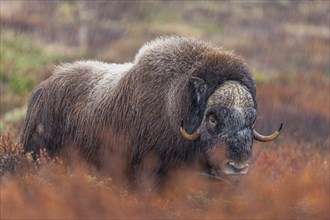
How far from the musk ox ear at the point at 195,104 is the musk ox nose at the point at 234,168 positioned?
1.59ft

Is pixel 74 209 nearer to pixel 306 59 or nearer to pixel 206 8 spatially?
pixel 306 59

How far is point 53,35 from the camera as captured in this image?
19.9 metres

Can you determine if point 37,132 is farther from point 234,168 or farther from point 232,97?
point 234,168

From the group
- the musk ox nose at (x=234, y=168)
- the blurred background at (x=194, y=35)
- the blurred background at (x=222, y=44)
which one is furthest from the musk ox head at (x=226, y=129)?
the blurred background at (x=194, y=35)

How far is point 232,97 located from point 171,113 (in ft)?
1.58

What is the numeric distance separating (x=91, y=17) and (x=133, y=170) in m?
18.0

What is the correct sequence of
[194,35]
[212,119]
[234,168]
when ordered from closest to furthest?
[234,168] → [212,119] → [194,35]

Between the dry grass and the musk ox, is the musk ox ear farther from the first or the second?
the dry grass

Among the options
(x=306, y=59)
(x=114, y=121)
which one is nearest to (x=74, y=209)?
(x=114, y=121)

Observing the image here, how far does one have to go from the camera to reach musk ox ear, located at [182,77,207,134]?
506 cm

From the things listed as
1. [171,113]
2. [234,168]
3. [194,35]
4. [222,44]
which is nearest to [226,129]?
[234,168]

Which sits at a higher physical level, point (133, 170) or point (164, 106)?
point (164, 106)

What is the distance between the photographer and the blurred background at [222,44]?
9336 millimetres

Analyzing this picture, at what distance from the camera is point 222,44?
59.7 ft
